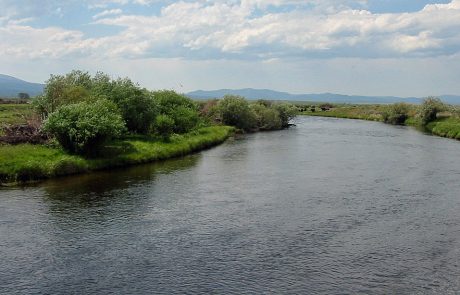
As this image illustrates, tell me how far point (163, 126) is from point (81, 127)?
1880cm

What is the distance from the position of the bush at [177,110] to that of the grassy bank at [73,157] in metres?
5.38

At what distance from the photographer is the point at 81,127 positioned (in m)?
44.8

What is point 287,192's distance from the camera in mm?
36719

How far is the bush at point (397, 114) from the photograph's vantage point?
123938mm

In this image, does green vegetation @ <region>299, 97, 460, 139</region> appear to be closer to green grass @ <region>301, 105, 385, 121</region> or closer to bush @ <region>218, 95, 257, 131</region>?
green grass @ <region>301, 105, 385, 121</region>

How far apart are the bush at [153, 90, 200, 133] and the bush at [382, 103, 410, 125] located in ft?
225

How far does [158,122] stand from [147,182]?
22.8 metres

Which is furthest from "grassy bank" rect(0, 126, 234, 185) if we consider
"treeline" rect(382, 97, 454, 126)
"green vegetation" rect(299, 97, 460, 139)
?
"treeline" rect(382, 97, 454, 126)

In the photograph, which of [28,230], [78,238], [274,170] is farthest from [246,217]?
[274,170]

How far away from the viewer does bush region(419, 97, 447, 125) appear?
10588 centimetres

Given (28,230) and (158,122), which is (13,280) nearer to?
(28,230)

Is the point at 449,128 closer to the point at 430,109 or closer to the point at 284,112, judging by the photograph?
the point at 430,109

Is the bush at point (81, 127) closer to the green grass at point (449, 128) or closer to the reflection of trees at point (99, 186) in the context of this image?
the reflection of trees at point (99, 186)

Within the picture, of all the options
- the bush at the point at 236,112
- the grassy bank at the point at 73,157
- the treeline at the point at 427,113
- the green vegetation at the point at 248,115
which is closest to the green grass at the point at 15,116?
the grassy bank at the point at 73,157
